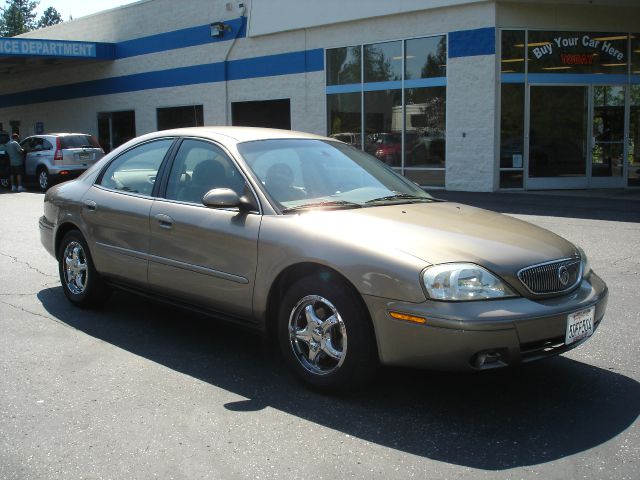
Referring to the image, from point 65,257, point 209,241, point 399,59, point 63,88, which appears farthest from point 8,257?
point 63,88

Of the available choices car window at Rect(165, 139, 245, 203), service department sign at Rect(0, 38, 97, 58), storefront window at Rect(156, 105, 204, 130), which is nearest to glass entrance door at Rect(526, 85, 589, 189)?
storefront window at Rect(156, 105, 204, 130)

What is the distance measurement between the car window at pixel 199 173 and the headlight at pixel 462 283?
1607mm

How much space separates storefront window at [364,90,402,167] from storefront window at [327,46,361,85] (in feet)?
2.50

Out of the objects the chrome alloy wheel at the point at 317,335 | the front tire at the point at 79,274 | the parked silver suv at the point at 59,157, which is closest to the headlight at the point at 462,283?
the chrome alloy wheel at the point at 317,335

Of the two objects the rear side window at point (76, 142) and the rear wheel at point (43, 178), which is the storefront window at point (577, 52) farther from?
the rear wheel at point (43, 178)

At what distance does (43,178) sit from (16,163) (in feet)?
2.81

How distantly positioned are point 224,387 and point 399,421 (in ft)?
3.76

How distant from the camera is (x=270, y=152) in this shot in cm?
504

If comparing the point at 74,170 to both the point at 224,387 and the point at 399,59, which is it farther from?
the point at 224,387

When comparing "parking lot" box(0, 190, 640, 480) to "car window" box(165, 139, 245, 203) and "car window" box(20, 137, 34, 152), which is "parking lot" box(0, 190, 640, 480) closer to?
"car window" box(165, 139, 245, 203)

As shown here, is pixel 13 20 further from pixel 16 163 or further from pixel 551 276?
pixel 551 276

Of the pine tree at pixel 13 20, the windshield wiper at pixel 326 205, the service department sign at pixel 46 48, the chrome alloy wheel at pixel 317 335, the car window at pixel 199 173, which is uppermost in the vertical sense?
A: the pine tree at pixel 13 20

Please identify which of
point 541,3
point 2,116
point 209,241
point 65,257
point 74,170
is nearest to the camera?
point 209,241

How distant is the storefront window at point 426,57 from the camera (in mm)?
17750
